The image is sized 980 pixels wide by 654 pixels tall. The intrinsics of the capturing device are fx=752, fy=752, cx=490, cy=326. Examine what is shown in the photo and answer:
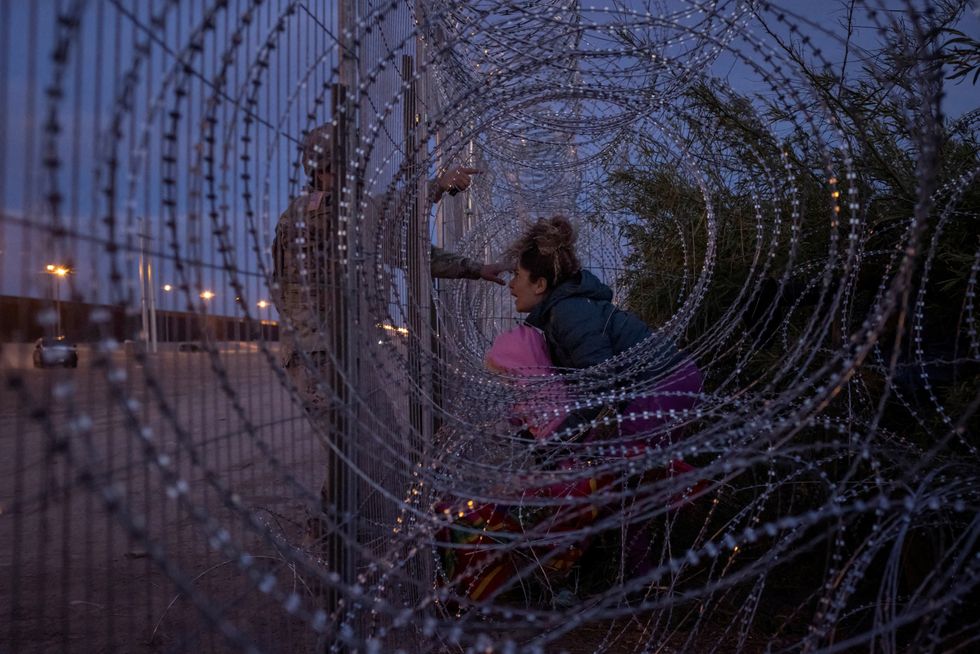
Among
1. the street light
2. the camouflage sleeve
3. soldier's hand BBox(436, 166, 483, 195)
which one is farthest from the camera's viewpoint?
the camouflage sleeve

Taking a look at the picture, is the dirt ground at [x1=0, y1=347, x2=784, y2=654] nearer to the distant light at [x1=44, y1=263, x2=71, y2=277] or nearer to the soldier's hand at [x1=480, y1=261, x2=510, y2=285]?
the distant light at [x1=44, y1=263, x2=71, y2=277]

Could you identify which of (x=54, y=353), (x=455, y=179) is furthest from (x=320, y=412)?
(x=455, y=179)

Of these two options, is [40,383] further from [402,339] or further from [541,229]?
[541,229]

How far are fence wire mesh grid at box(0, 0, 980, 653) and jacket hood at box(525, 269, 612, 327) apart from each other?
23 millimetres

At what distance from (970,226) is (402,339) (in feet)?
7.31

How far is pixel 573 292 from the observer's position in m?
3.54

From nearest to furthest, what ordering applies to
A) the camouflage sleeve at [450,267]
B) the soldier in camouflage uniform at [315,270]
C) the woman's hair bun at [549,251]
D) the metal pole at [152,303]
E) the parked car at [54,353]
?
1. the parked car at [54,353]
2. the metal pole at [152,303]
3. the soldier in camouflage uniform at [315,270]
4. the woman's hair bun at [549,251]
5. the camouflage sleeve at [450,267]

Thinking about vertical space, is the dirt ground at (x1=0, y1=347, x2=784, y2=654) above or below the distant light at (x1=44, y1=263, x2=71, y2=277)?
below

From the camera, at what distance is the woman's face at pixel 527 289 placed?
12.3 feet

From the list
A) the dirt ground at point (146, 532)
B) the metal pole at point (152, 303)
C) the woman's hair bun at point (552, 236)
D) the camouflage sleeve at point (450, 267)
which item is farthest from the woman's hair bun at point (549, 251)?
the metal pole at point (152, 303)

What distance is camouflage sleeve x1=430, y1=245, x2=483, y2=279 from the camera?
423 cm

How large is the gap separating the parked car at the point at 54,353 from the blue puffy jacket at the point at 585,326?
81.1 inches

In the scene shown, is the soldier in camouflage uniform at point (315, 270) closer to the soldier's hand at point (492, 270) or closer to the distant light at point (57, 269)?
the soldier's hand at point (492, 270)

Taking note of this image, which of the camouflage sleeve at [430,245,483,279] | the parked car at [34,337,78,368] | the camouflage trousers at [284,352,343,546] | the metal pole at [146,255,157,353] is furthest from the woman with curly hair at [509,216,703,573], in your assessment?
the parked car at [34,337,78,368]
